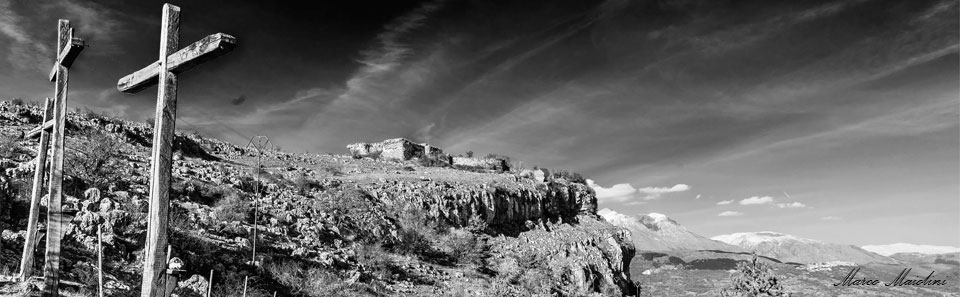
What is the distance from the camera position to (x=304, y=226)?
21656mm

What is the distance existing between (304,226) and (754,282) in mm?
33185

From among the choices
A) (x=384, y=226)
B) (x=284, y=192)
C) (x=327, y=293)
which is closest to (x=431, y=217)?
(x=384, y=226)

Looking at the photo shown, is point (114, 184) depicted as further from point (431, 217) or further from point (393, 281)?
point (431, 217)

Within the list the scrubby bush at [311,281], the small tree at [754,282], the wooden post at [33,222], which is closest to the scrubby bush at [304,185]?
the scrubby bush at [311,281]

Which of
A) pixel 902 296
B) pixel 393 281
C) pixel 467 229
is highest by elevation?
pixel 467 229

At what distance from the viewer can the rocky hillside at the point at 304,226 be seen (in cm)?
1382

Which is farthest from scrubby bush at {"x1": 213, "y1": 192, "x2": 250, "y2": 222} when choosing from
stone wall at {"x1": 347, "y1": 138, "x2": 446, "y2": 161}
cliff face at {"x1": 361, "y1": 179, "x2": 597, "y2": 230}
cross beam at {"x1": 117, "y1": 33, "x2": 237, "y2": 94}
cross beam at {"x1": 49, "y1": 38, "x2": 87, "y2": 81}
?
stone wall at {"x1": 347, "y1": 138, "x2": 446, "y2": 161}

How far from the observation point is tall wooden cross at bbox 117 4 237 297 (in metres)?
4.35

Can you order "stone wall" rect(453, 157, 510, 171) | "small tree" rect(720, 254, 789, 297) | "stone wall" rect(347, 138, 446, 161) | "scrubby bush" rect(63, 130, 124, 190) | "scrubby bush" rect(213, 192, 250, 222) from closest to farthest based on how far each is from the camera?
"scrubby bush" rect(63, 130, 124, 190), "scrubby bush" rect(213, 192, 250, 222), "small tree" rect(720, 254, 789, 297), "stone wall" rect(347, 138, 446, 161), "stone wall" rect(453, 157, 510, 171)

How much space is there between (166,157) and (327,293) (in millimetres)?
13380

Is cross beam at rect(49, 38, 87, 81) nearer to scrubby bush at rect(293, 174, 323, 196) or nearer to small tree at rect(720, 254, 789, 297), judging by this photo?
scrubby bush at rect(293, 174, 323, 196)

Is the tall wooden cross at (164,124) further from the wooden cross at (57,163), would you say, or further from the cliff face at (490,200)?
the cliff face at (490,200)

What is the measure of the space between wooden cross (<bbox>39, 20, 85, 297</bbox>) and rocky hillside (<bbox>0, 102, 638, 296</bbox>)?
0.97m

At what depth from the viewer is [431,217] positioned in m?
31.7
